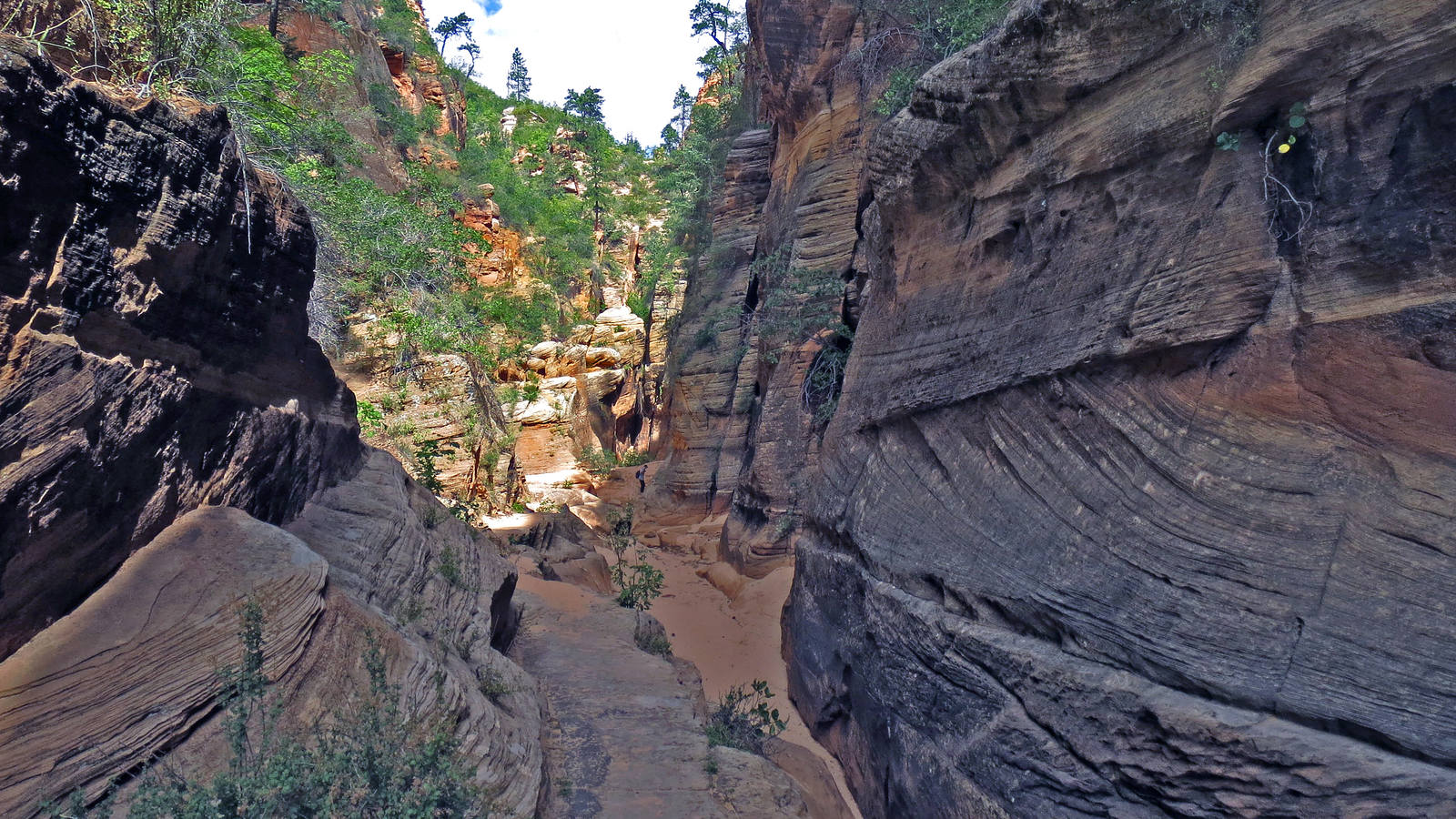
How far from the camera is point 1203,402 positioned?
4.62 meters

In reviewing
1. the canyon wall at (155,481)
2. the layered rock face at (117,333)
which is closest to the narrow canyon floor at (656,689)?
the canyon wall at (155,481)

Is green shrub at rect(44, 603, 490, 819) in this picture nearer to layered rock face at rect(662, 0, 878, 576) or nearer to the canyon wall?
the canyon wall

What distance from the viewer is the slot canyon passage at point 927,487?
3.72 metres

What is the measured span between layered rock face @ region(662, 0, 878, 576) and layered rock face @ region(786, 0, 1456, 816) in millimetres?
7558

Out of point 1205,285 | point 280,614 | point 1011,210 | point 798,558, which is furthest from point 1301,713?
point 798,558

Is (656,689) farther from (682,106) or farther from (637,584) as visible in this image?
(682,106)

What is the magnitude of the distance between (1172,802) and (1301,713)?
0.87 metres

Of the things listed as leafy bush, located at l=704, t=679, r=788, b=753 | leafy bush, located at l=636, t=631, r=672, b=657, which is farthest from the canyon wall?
leafy bush, located at l=636, t=631, r=672, b=657

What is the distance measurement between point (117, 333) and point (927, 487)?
6337 millimetres

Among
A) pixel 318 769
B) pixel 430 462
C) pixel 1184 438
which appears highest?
pixel 1184 438

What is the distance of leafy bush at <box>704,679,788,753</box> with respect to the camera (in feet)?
25.6

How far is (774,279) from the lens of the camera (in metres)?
18.0

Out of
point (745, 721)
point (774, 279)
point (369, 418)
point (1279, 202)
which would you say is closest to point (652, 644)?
point (745, 721)

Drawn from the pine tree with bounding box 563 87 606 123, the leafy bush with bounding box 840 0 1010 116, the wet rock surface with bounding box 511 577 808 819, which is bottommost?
the wet rock surface with bounding box 511 577 808 819
